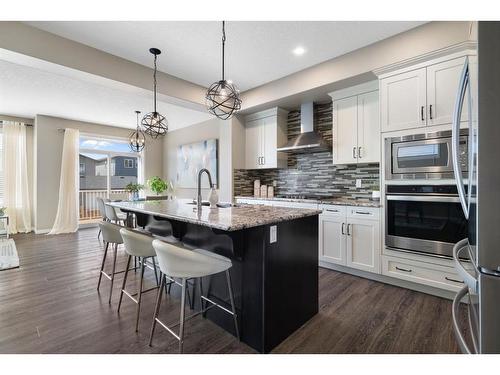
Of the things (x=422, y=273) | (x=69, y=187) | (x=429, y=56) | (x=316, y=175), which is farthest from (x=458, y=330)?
(x=69, y=187)

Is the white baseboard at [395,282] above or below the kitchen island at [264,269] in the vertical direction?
below

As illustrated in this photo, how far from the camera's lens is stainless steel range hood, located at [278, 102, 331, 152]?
3.70m

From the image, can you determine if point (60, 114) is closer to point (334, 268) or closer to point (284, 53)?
point (284, 53)

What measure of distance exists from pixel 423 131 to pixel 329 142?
1.48 metres

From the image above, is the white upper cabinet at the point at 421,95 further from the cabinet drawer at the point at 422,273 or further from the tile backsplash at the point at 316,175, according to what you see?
the cabinet drawer at the point at 422,273

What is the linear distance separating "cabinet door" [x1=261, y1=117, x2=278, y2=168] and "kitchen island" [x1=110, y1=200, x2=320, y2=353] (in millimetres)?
2281

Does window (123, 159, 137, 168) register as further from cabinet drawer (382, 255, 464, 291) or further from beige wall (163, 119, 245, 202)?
cabinet drawer (382, 255, 464, 291)

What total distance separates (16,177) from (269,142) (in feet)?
19.0

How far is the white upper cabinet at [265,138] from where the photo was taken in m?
4.29

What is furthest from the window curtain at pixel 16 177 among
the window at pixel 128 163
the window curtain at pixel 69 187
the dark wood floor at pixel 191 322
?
the dark wood floor at pixel 191 322

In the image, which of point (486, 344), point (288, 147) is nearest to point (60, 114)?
point (288, 147)

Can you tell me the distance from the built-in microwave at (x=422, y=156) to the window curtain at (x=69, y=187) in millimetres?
6578

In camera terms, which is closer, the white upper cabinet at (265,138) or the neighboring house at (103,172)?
the white upper cabinet at (265,138)
